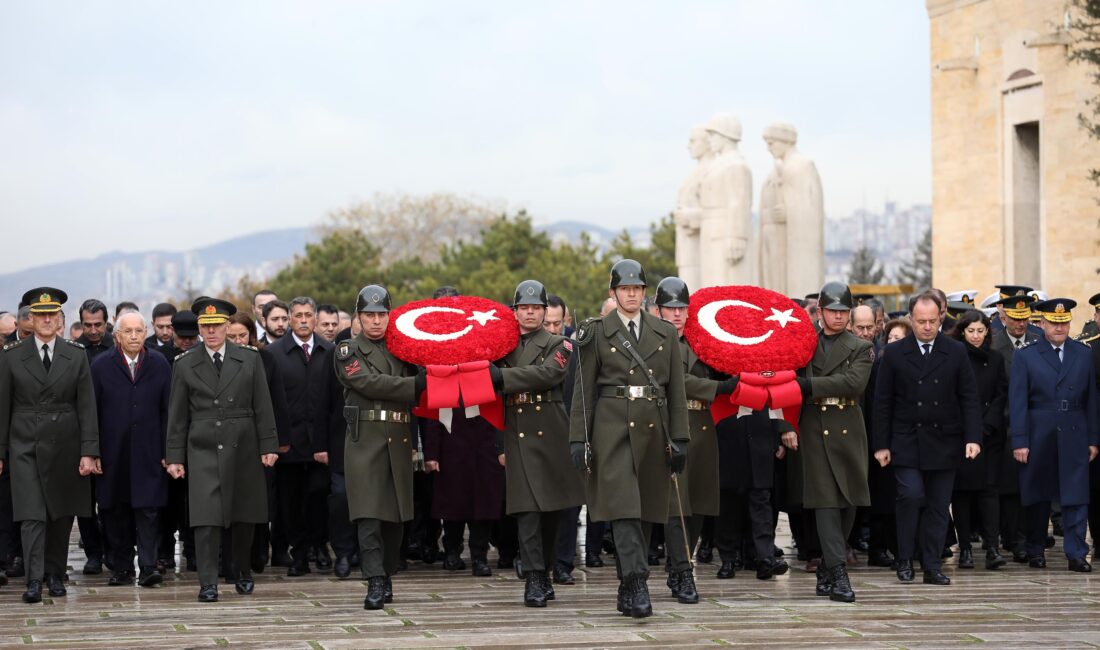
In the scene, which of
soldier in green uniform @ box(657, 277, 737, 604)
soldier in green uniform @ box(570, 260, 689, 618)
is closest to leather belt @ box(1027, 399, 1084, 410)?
soldier in green uniform @ box(657, 277, 737, 604)

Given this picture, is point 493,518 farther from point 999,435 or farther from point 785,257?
point 785,257

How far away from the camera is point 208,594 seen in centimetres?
1011

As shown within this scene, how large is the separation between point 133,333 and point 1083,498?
710 centimetres

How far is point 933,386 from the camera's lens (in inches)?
428

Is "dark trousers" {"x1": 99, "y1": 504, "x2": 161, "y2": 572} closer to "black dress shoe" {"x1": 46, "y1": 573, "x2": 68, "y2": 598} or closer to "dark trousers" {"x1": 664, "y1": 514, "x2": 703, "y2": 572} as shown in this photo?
"black dress shoe" {"x1": 46, "y1": 573, "x2": 68, "y2": 598}

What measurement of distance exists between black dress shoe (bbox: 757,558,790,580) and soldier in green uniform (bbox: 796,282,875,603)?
2.37 feet

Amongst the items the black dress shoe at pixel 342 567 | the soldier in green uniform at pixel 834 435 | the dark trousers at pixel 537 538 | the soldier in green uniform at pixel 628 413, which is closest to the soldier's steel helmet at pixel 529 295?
the soldier in green uniform at pixel 628 413

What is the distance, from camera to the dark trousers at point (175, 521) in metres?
11.9

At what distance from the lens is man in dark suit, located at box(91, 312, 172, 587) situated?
11.2 m

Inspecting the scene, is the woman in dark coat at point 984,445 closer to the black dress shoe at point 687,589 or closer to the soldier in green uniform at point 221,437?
the black dress shoe at point 687,589

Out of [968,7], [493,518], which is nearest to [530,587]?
[493,518]

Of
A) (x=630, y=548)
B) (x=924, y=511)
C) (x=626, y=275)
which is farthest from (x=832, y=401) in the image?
(x=630, y=548)

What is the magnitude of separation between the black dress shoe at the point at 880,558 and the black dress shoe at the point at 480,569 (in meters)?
3.00

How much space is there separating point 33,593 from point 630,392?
13.7ft
